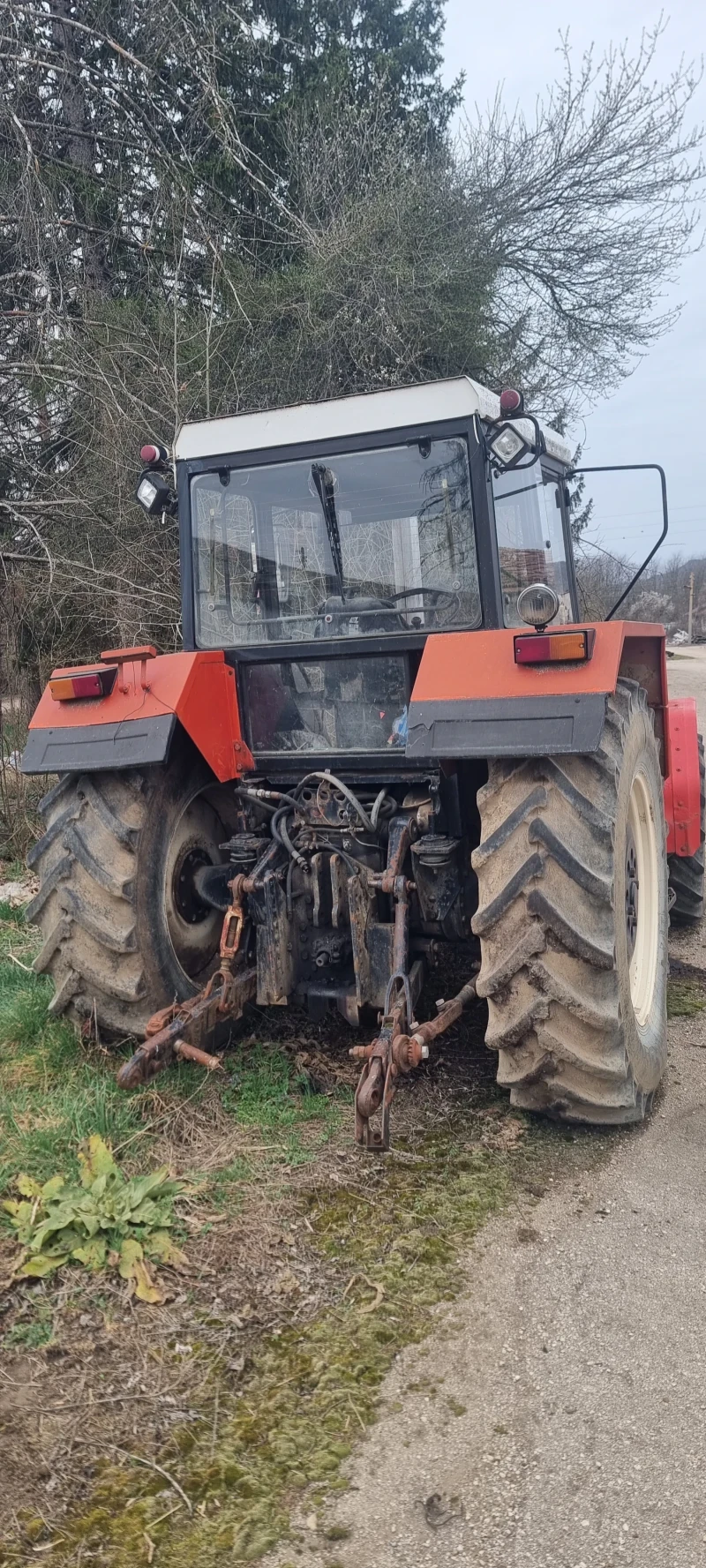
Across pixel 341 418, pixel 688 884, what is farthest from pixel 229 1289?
pixel 688 884

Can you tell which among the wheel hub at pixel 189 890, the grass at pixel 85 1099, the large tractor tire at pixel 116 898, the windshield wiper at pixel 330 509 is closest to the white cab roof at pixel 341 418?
the windshield wiper at pixel 330 509

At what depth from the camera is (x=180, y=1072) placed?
3.74m

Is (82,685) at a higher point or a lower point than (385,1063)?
higher

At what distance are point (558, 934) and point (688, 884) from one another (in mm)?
3079

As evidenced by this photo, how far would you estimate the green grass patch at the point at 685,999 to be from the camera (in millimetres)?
4656

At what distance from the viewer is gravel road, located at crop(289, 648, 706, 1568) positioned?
75.7 inches

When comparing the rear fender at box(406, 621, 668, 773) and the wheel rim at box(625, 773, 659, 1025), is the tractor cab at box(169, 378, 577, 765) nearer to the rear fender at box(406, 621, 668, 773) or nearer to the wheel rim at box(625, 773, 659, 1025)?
the rear fender at box(406, 621, 668, 773)

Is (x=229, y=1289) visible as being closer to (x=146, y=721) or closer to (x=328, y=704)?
(x=146, y=721)

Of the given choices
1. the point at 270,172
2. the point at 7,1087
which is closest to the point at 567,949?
the point at 7,1087

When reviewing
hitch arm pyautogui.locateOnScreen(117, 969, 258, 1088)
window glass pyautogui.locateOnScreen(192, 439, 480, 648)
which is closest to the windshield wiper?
window glass pyautogui.locateOnScreen(192, 439, 480, 648)

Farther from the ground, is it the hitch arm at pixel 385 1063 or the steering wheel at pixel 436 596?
the steering wheel at pixel 436 596

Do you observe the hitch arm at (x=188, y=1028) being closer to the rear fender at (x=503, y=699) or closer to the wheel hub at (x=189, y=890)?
the wheel hub at (x=189, y=890)

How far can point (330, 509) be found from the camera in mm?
3885

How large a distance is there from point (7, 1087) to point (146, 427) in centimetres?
687
